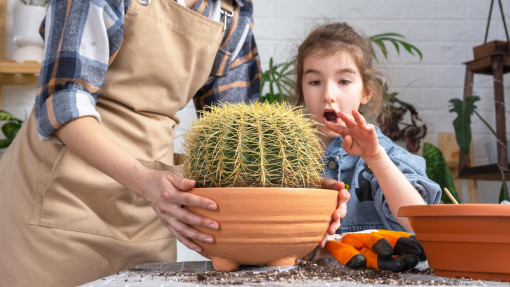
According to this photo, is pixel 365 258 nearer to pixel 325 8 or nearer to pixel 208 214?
pixel 208 214

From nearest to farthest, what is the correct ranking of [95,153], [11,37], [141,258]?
[95,153] → [141,258] → [11,37]

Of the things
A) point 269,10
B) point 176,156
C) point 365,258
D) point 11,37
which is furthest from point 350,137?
point 11,37

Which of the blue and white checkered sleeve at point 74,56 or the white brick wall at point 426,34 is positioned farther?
the white brick wall at point 426,34

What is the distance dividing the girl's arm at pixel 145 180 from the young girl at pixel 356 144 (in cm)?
29

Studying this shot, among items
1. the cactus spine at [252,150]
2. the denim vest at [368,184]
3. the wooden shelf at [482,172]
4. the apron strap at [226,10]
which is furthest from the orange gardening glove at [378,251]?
the wooden shelf at [482,172]

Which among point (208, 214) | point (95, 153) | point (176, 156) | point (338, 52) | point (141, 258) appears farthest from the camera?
point (338, 52)

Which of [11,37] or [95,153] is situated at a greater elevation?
[11,37]

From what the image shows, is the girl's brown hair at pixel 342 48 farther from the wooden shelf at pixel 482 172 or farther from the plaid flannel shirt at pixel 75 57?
the wooden shelf at pixel 482 172

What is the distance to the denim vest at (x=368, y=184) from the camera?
1.08 metres

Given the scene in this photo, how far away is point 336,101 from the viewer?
126 centimetres

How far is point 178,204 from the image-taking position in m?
0.69

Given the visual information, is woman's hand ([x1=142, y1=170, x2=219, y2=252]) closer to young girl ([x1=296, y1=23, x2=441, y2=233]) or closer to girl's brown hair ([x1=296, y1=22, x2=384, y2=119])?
young girl ([x1=296, y1=23, x2=441, y2=233])

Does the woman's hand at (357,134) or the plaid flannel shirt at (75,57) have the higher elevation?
the plaid flannel shirt at (75,57)

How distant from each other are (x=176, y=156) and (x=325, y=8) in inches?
65.0
